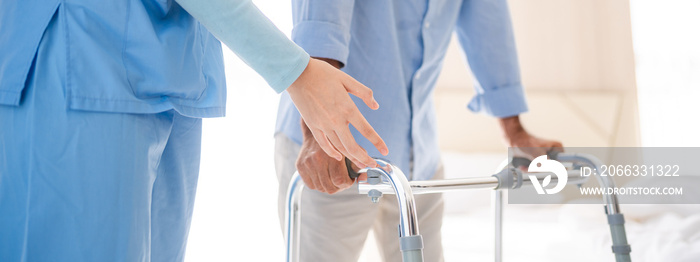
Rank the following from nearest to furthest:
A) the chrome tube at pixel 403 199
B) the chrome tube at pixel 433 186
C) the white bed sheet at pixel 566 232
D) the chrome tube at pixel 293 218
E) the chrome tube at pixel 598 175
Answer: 1. the chrome tube at pixel 403 199
2. the chrome tube at pixel 433 186
3. the chrome tube at pixel 293 218
4. the chrome tube at pixel 598 175
5. the white bed sheet at pixel 566 232

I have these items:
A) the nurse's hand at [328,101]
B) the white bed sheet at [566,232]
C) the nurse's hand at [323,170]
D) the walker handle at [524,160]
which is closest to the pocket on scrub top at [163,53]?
the nurse's hand at [328,101]

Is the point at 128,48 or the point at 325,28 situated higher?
the point at 325,28

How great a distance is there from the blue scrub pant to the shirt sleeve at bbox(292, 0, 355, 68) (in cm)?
40

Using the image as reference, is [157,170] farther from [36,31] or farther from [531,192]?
[531,192]

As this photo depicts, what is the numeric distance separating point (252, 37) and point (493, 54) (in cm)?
85

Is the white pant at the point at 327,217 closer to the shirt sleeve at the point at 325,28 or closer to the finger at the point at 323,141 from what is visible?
the shirt sleeve at the point at 325,28

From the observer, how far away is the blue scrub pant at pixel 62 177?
47 cm

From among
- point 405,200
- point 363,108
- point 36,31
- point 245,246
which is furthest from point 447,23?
point 245,246

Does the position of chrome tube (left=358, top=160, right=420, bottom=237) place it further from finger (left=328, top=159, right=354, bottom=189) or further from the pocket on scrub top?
the pocket on scrub top

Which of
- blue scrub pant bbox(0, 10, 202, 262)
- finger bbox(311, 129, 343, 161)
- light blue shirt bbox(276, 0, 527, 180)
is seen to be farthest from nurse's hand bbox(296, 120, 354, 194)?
blue scrub pant bbox(0, 10, 202, 262)

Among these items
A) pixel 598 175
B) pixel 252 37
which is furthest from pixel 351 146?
pixel 598 175

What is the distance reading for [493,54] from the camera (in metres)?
1.25

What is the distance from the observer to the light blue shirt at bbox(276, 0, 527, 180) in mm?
896

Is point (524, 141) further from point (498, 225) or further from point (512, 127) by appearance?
point (498, 225)
